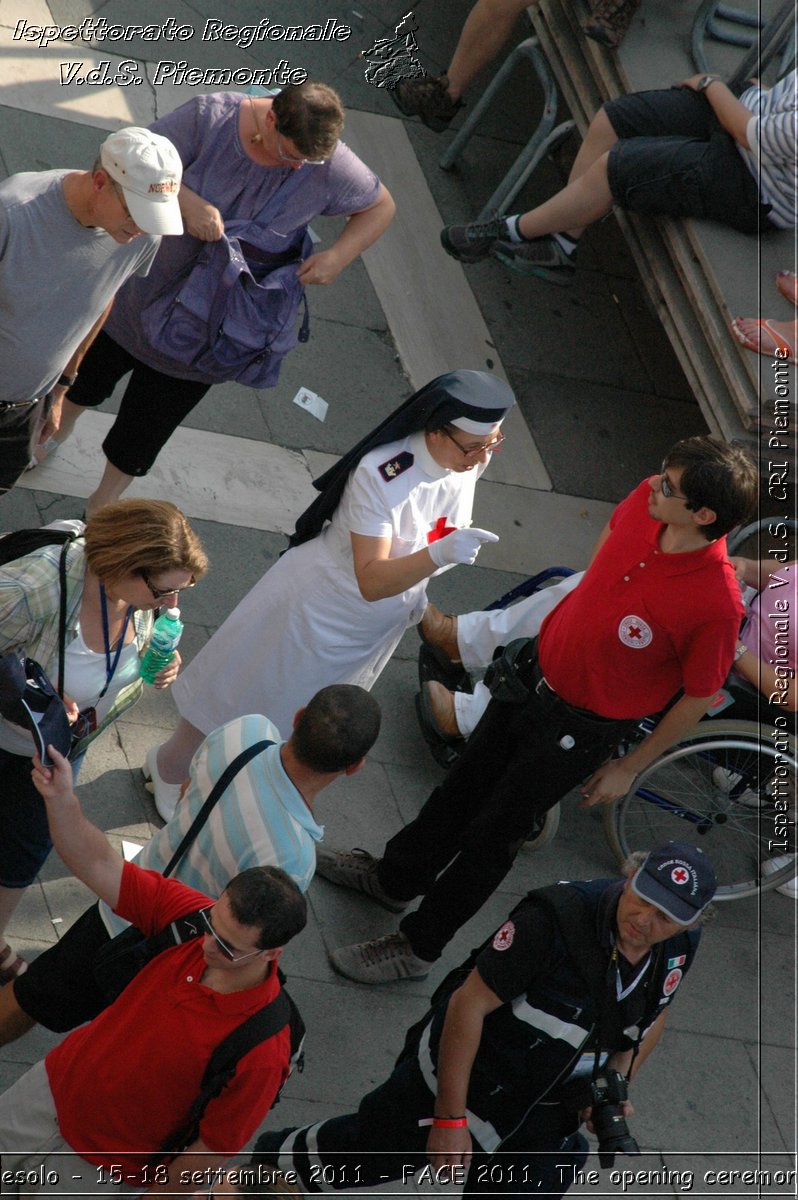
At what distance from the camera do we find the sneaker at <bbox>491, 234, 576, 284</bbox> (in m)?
6.88

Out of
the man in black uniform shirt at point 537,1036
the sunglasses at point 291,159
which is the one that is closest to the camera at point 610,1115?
the man in black uniform shirt at point 537,1036

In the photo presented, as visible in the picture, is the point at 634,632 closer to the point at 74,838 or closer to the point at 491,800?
the point at 491,800

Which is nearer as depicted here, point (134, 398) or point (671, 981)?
point (671, 981)

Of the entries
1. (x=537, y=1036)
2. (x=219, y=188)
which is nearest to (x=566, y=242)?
(x=219, y=188)

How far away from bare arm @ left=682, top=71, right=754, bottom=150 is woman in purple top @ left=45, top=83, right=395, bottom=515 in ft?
7.29

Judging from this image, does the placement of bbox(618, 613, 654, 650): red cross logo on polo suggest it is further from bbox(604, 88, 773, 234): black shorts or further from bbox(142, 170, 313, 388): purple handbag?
bbox(604, 88, 773, 234): black shorts

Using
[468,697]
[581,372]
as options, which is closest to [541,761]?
[468,697]

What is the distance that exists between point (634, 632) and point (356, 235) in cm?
205

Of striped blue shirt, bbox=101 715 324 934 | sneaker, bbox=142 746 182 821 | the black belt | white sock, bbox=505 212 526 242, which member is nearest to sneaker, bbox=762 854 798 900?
the black belt

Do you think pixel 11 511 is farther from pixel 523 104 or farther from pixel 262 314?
pixel 523 104

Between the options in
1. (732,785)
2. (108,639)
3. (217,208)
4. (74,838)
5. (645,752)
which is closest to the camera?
(74,838)

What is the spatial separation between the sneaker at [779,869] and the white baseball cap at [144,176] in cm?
366

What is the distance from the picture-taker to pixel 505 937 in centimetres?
332

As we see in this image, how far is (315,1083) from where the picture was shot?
4.28 metres
